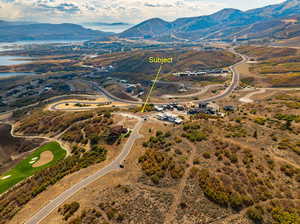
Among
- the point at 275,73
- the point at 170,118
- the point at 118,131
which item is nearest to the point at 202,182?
the point at 118,131

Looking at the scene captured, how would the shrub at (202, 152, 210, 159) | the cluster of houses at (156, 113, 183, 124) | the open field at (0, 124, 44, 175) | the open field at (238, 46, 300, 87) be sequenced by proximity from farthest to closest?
the open field at (238, 46, 300, 87) < the cluster of houses at (156, 113, 183, 124) < the open field at (0, 124, 44, 175) < the shrub at (202, 152, 210, 159)

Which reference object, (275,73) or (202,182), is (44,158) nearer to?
(202,182)

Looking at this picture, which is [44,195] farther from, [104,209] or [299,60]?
[299,60]

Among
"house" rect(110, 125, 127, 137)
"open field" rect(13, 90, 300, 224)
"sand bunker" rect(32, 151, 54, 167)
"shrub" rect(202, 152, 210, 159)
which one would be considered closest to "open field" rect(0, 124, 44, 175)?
"sand bunker" rect(32, 151, 54, 167)

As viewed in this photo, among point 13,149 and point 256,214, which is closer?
point 256,214

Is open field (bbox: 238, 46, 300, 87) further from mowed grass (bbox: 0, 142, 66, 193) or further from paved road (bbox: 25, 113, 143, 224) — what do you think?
mowed grass (bbox: 0, 142, 66, 193)
